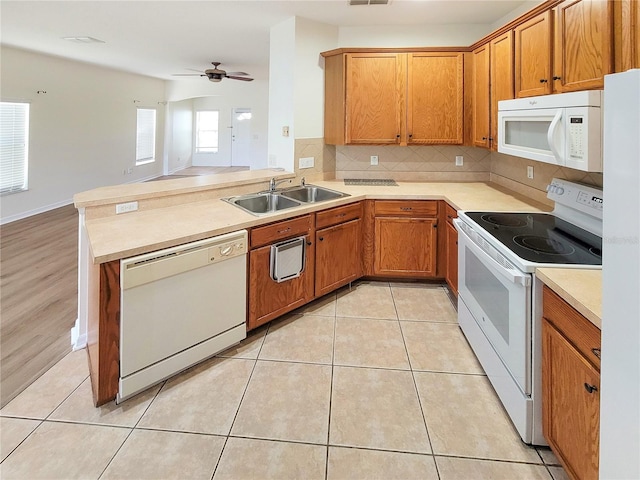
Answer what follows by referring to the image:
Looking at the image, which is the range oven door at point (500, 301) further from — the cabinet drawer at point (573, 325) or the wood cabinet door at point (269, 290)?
the wood cabinet door at point (269, 290)

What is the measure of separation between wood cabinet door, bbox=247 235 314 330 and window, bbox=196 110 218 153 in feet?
33.6

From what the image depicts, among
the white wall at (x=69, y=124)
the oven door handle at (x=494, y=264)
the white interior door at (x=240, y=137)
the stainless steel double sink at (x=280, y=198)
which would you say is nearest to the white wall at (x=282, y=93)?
the stainless steel double sink at (x=280, y=198)

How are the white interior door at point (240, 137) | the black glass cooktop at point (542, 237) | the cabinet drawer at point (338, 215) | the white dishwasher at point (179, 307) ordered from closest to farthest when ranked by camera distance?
the black glass cooktop at point (542, 237) < the white dishwasher at point (179, 307) < the cabinet drawer at point (338, 215) < the white interior door at point (240, 137)

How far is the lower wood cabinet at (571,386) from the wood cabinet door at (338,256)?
1742 millimetres

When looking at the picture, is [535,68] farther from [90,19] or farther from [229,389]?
[90,19]

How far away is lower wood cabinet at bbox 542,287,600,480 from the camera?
3.99ft

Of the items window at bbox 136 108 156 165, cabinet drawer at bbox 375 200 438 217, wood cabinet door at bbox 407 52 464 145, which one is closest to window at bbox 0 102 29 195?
window at bbox 136 108 156 165

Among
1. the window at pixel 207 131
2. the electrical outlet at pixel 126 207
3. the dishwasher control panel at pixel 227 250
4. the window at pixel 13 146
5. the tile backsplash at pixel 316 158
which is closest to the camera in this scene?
the dishwasher control panel at pixel 227 250

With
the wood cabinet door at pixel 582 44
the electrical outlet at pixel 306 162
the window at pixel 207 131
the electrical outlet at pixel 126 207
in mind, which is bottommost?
the electrical outlet at pixel 126 207

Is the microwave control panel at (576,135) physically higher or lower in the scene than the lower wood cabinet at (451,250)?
higher

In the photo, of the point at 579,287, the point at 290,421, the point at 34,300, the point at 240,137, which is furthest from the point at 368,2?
the point at 240,137

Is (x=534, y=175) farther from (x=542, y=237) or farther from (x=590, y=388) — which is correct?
(x=590, y=388)

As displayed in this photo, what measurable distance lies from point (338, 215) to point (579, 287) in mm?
1951

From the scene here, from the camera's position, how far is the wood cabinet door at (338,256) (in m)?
3.03
